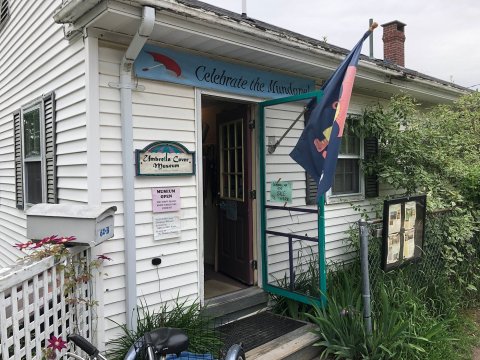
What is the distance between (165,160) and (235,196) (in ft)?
5.24

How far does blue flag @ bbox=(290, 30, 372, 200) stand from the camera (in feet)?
11.8

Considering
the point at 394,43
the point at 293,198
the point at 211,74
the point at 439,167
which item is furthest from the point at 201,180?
the point at 394,43

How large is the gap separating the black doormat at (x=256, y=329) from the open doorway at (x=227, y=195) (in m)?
0.49

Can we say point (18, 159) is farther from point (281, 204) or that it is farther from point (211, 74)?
point (281, 204)

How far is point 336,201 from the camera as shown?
5.65 metres

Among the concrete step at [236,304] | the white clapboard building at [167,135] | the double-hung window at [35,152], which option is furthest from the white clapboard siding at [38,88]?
the concrete step at [236,304]

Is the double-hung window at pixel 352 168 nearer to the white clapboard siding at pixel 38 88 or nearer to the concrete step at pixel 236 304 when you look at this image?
the concrete step at pixel 236 304

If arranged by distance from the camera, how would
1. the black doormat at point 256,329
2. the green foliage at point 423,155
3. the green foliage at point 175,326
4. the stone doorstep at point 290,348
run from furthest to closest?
the green foliage at point 423,155
the black doormat at point 256,329
the stone doorstep at point 290,348
the green foliage at point 175,326

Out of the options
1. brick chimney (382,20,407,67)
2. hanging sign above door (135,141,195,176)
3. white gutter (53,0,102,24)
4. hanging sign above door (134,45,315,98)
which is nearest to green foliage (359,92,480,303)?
hanging sign above door (134,45,315,98)

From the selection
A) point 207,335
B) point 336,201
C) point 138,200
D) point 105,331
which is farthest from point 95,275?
point 336,201

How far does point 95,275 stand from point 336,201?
11.6 ft

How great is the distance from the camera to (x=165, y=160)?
3.79 metres

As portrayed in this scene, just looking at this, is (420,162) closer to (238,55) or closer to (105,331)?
(238,55)

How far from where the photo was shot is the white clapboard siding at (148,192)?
3439 mm
